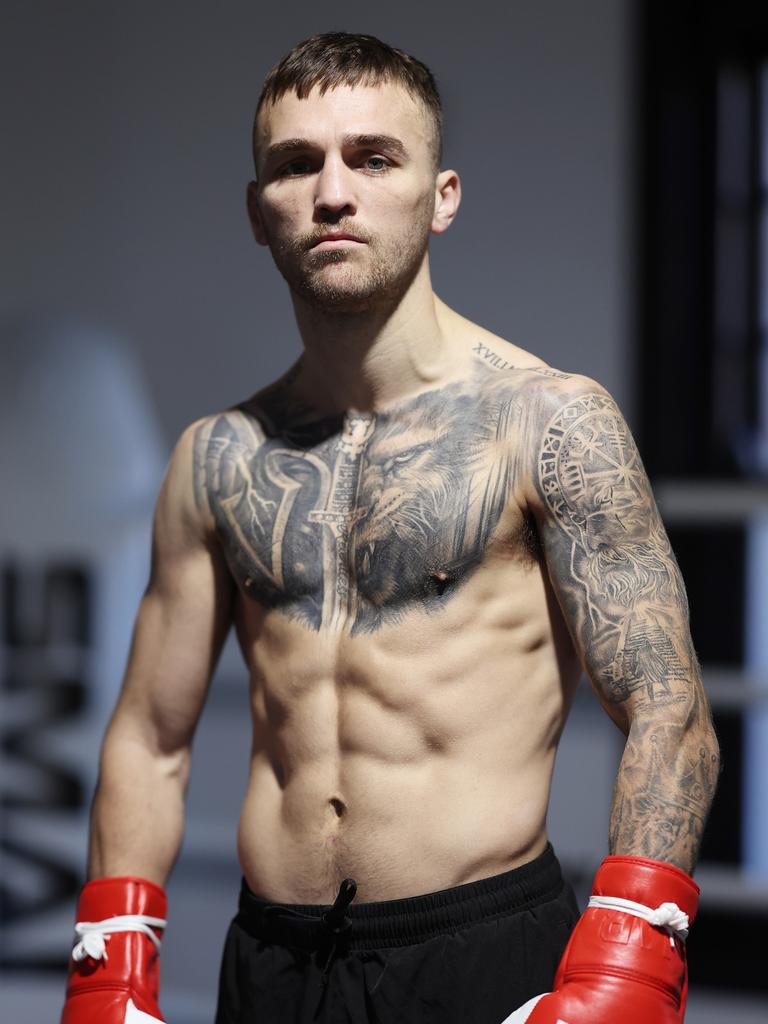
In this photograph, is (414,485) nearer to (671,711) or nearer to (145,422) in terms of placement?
(671,711)

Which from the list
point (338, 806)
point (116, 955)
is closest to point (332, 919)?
point (338, 806)

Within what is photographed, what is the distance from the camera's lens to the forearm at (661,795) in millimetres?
1234

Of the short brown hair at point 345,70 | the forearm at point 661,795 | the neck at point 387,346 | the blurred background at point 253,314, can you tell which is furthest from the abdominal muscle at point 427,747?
the blurred background at point 253,314

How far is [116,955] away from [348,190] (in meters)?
0.82

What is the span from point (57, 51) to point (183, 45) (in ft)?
1.09

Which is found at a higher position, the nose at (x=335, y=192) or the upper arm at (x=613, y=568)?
the nose at (x=335, y=192)

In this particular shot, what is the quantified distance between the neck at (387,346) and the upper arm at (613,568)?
0.18 meters

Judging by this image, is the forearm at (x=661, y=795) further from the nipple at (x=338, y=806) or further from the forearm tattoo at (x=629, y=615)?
the nipple at (x=338, y=806)

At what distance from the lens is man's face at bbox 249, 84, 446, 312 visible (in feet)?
4.48

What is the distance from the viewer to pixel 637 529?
1.31m

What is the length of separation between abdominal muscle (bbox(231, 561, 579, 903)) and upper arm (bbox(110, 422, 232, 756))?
17 centimetres

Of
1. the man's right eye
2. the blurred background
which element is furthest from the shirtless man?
the blurred background

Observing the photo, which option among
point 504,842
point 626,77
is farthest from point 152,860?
point 626,77

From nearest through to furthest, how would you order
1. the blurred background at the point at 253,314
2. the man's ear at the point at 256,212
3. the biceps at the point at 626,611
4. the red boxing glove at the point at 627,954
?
1. the red boxing glove at the point at 627,954
2. the biceps at the point at 626,611
3. the man's ear at the point at 256,212
4. the blurred background at the point at 253,314
